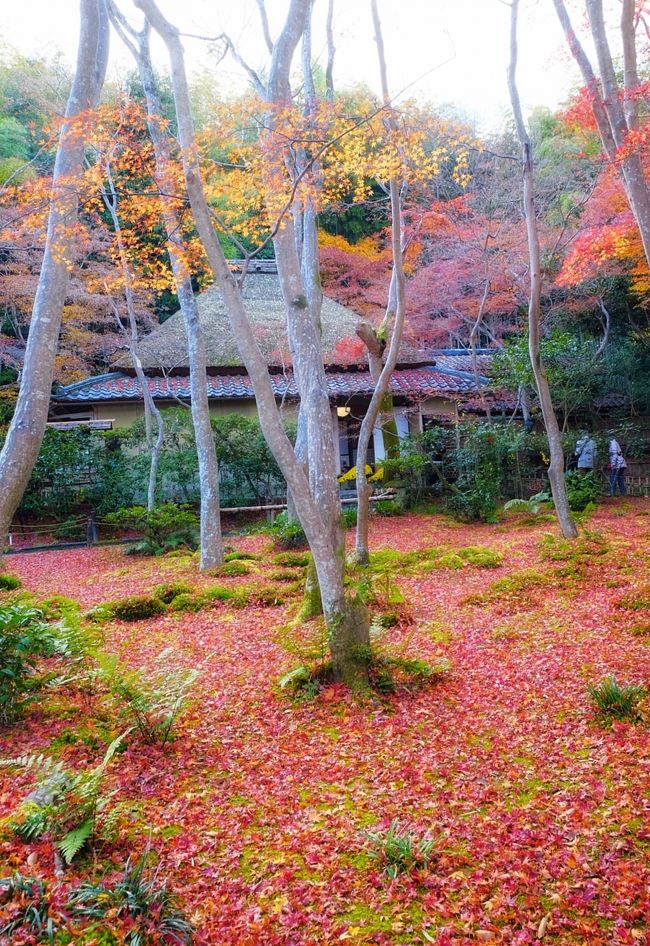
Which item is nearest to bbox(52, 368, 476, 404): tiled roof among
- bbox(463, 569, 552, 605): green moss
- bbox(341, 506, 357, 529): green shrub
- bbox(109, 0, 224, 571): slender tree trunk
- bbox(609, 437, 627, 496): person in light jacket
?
bbox(341, 506, 357, 529): green shrub

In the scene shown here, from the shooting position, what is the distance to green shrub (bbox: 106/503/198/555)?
1111cm

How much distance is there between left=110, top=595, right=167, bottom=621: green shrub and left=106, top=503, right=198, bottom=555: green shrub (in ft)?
13.4

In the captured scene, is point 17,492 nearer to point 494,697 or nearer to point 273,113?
point 273,113

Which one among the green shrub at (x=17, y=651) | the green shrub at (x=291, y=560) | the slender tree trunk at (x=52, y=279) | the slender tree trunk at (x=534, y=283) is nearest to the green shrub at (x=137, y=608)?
the slender tree trunk at (x=52, y=279)

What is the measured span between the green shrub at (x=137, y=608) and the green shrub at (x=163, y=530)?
13.4 ft

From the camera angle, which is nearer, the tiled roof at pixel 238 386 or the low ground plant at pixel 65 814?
the low ground plant at pixel 65 814

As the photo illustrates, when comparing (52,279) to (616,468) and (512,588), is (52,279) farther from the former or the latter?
(616,468)

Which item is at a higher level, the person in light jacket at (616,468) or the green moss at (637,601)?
the person in light jacket at (616,468)

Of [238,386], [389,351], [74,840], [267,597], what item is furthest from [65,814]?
[238,386]

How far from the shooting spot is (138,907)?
2275mm

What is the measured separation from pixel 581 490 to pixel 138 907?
40.7ft

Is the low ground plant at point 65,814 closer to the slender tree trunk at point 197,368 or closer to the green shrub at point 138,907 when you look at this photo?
the green shrub at point 138,907

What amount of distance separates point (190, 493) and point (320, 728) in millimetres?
11230

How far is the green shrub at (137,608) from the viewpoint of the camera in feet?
22.4
